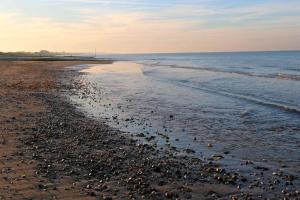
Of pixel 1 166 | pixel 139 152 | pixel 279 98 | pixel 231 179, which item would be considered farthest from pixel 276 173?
pixel 279 98

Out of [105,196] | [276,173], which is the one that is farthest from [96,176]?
[276,173]

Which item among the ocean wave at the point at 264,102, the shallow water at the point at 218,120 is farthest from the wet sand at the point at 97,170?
the ocean wave at the point at 264,102

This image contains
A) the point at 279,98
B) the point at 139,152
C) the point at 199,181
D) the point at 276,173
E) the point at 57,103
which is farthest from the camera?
the point at 279,98

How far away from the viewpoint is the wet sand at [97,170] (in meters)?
8.98

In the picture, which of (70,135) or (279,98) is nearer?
(70,135)

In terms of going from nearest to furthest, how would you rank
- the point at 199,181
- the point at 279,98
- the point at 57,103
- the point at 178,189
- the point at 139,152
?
the point at 178,189 < the point at 199,181 < the point at 139,152 < the point at 57,103 < the point at 279,98

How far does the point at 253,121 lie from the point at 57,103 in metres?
10.8

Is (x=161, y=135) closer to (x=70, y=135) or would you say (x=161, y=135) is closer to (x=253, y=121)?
(x=70, y=135)

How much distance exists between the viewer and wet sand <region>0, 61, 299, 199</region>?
8984mm

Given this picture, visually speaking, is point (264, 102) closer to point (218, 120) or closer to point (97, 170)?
point (218, 120)

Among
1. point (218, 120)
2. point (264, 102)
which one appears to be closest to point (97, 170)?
point (218, 120)

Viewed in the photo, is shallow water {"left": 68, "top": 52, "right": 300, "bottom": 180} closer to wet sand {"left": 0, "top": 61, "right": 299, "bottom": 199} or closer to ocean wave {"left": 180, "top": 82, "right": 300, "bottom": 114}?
ocean wave {"left": 180, "top": 82, "right": 300, "bottom": 114}

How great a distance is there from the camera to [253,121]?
19203 millimetres

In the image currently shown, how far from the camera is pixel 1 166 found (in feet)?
34.0
